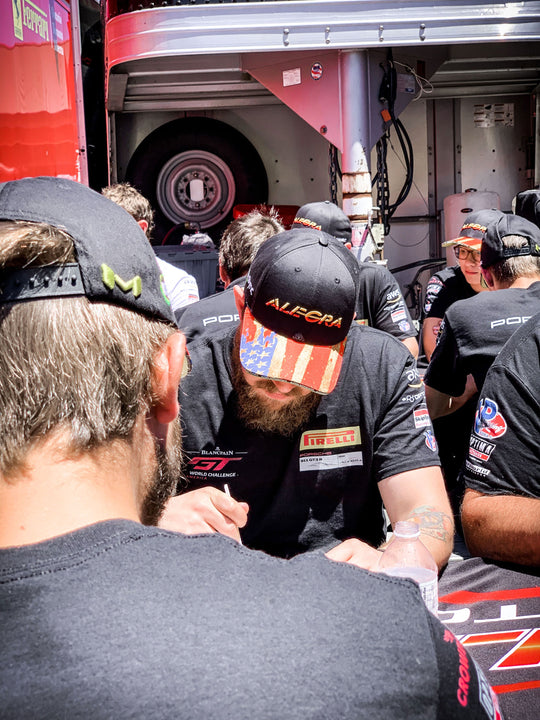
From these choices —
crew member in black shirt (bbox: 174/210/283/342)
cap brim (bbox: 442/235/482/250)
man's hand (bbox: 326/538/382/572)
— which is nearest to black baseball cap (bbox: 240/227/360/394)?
man's hand (bbox: 326/538/382/572)

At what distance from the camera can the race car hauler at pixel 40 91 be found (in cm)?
253

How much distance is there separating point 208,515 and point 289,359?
2.07 ft

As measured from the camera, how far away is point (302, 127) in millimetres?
7977

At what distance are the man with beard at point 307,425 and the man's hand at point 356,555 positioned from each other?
523mm

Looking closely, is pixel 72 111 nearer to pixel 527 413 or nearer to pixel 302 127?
pixel 527 413

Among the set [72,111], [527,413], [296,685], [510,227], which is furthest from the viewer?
[72,111]

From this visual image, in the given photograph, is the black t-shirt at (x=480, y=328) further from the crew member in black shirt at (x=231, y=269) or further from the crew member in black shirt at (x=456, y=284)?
the crew member in black shirt at (x=456, y=284)

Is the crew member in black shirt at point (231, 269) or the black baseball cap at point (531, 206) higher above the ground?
the black baseball cap at point (531, 206)

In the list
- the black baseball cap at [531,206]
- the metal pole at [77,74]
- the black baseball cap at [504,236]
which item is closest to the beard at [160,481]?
the black baseball cap at [504,236]

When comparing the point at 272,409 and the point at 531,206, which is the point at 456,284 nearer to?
the point at 531,206

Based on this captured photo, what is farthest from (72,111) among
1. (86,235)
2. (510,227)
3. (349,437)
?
(86,235)

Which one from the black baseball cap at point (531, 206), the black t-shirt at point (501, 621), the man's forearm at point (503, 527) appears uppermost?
the black baseball cap at point (531, 206)

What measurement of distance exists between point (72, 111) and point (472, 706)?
3.57 metres

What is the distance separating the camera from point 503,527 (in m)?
2.00
